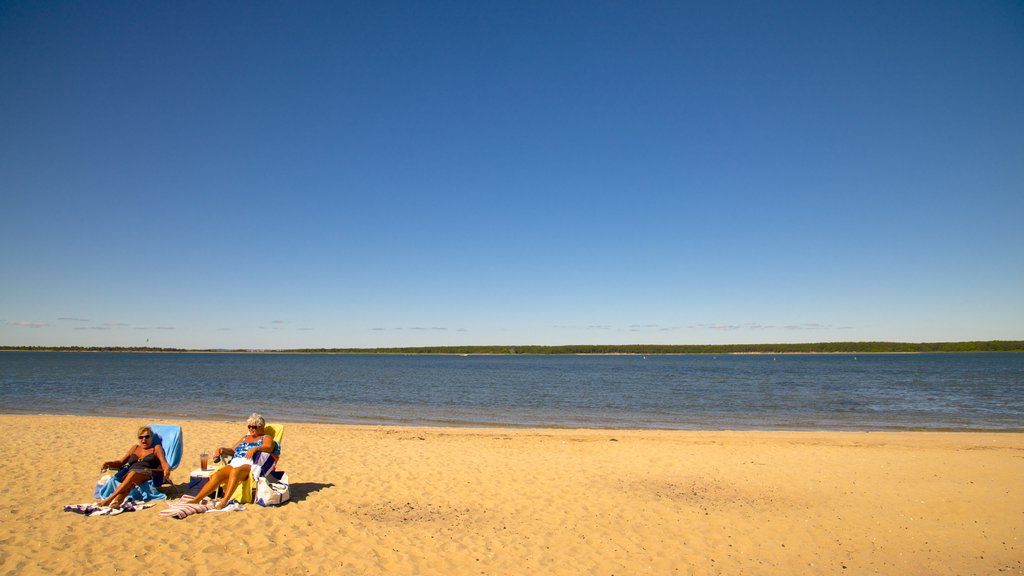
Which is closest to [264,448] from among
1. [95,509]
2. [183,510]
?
[183,510]

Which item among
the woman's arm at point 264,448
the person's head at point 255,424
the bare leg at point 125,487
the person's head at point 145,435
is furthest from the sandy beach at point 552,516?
the person's head at point 255,424

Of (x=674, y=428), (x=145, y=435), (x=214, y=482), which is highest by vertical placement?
(x=145, y=435)

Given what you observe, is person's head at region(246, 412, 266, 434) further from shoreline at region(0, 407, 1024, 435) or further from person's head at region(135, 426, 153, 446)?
shoreline at region(0, 407, 1024, 435)

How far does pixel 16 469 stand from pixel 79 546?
5478 millimetres

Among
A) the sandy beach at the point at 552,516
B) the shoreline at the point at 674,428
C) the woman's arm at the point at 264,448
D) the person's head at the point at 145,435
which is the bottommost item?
the shoreline at the point at 674,428

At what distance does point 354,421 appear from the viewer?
73.9ft

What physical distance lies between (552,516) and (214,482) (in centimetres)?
494

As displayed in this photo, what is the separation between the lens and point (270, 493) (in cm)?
805

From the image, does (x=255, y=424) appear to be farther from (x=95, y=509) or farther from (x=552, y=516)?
(x=552, y=516)

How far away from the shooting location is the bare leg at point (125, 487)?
24.8ft

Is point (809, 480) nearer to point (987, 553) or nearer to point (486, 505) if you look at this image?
point (987, 553)

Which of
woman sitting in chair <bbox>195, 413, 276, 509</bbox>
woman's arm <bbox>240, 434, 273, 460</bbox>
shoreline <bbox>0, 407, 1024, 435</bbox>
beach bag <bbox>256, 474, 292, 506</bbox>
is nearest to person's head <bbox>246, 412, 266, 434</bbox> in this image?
woman sitting in chair <bbox>195, 413, 276, 509</bbox>

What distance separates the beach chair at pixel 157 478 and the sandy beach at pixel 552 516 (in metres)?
0.45

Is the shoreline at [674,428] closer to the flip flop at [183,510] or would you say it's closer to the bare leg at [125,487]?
the bare leg at [125,487]
